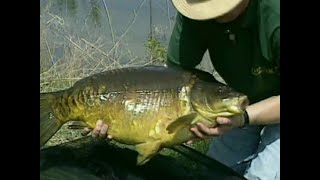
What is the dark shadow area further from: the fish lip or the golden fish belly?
the fish lip

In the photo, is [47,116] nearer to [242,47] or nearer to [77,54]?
[77,54]

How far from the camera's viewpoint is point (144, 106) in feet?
8.05

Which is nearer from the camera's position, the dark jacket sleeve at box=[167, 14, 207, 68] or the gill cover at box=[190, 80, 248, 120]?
the gill cover at box=[190, 80, 248, 120]

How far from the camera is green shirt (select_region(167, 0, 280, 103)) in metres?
2.50

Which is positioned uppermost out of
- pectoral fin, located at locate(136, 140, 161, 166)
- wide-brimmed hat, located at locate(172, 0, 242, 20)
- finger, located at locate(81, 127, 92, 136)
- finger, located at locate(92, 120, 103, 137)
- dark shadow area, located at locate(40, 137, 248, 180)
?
wide-brimmed hat, located at locate(172, 0, 242, 20)

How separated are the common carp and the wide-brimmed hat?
6.9 inches

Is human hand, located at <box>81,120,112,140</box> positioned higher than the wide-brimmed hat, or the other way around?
the wide-brimmed hat

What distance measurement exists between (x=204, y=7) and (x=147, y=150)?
0.44 meters

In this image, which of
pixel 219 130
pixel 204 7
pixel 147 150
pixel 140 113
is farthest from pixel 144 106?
pixel 204 7

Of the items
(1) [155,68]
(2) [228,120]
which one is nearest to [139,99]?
(1) [155,68]

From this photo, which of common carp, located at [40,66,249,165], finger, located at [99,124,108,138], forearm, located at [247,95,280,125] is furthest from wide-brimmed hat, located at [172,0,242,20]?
finger, located at [99,124,108,138]

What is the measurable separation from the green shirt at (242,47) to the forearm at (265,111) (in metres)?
0.02
